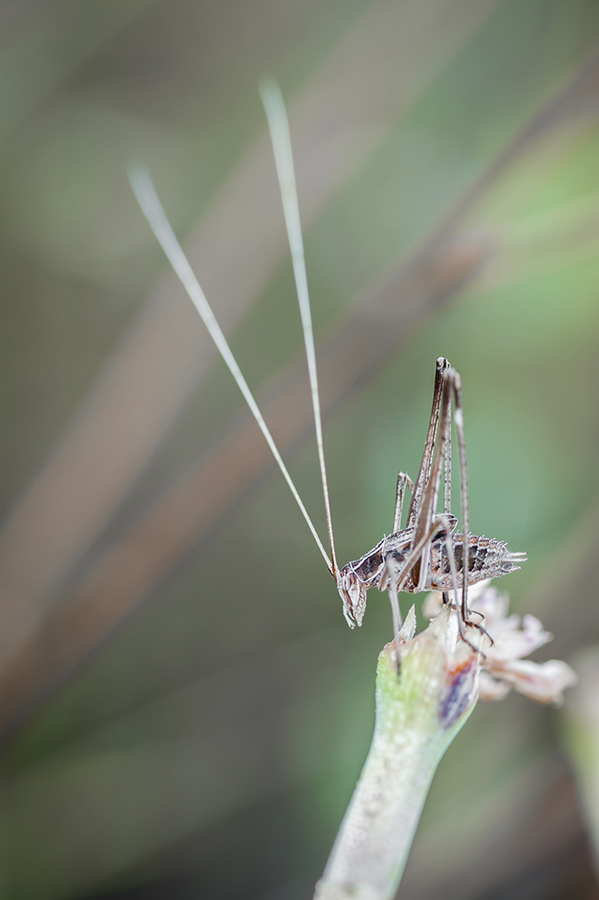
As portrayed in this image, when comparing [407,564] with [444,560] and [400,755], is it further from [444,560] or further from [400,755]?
[400,755]

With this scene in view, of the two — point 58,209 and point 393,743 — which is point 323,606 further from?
point 393,743

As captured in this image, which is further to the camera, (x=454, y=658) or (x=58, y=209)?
(x=58, y=209)

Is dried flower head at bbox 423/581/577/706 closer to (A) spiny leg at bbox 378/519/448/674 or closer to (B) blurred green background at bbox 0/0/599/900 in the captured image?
(A) spiny leg at bbox 378/519/448/674

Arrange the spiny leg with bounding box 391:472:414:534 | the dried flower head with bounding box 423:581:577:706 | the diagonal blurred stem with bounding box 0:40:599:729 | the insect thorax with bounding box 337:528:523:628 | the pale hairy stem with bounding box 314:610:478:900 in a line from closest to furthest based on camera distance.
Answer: the pale hairy stem with bounding box 314:610:478:900
the dried flower head with bounding box 423:581:577:706
the insect thorax with bounding box 337:528:523:628
the spiny leg with bounding box 391:472:414:534
the diagonal blurred stem with bounding box 0:40:599:729

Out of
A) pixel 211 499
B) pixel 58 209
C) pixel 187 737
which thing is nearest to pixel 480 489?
pixel 211 499

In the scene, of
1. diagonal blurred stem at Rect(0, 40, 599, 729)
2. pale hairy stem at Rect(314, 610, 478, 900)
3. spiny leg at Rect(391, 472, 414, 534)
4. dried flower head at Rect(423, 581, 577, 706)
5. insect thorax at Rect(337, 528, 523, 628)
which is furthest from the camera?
diagonal blurred stem at Rect(0, 40, 599, 729)

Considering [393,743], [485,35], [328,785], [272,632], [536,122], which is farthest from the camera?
[272,632]

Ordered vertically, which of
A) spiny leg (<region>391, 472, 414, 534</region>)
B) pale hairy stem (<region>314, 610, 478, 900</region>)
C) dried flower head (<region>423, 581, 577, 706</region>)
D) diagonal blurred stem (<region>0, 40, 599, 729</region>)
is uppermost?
diagonal blurred stem (<region>0, 40, 599, 729</region>)

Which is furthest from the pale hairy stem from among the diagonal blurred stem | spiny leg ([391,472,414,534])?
the diagonal blurred stem

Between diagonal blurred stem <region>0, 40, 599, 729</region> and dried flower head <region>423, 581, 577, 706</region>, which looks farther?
diagonal blurred stem <region>0, 40, 599, 729</region>
